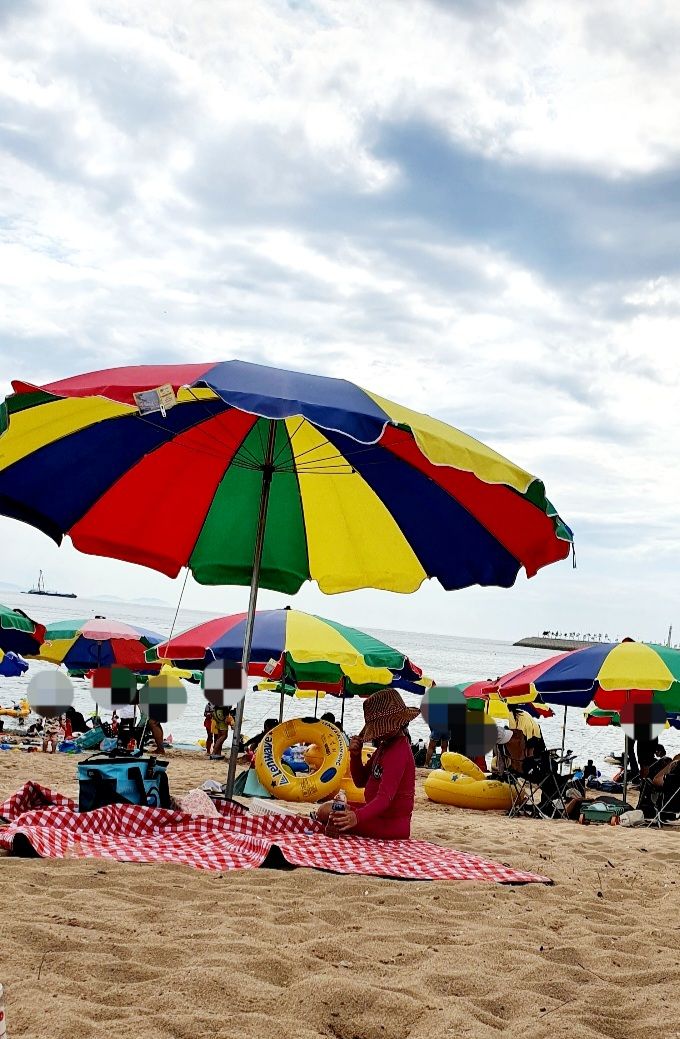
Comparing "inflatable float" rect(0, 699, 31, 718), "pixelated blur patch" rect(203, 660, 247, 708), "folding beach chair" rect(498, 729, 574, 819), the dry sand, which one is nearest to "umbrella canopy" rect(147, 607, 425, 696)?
"folding beach chair" rect(498, 729, 574, 819)

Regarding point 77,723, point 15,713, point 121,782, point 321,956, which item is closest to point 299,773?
point 121,782

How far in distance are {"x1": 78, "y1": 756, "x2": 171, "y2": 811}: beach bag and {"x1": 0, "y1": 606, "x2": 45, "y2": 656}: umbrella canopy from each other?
22.2 feet

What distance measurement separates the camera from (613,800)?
445 inches

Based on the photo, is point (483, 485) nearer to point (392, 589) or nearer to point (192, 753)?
point (392, 589)

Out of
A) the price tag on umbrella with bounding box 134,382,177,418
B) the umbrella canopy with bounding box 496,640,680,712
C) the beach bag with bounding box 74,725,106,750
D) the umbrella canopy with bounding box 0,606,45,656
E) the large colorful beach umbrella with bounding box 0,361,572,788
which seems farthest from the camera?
the beach bag with bounding box 74,725,106,750

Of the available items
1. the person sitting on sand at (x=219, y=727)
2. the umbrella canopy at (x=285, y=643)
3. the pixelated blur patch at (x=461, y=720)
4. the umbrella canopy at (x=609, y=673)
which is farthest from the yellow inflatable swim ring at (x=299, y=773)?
the person sitting on sand at (x=219, y=727)

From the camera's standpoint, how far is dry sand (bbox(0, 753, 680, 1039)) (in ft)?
8.62

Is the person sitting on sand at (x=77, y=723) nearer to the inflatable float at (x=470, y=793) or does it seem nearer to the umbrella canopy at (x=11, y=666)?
the umbrella canopy at (x=11, y=666)

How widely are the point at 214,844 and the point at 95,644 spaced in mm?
11805

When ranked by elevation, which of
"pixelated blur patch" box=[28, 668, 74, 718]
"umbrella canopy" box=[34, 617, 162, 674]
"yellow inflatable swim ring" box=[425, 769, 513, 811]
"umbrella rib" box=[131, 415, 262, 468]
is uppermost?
"umbrella rib" box=[131, 415, 262, 468]

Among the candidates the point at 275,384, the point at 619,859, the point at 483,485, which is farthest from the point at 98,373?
the point at 619,859

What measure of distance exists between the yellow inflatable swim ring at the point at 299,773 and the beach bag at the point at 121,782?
102 inches

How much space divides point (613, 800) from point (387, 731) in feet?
23.7

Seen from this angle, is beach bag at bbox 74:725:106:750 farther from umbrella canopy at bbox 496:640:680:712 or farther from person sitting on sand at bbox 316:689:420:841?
person sitting on sand at bbox 316:689:420:841
